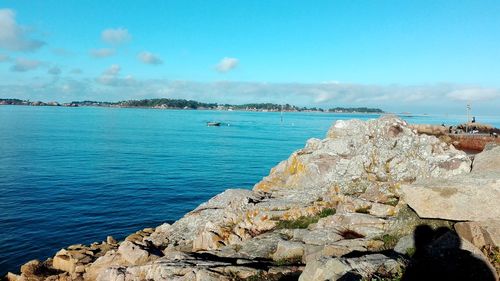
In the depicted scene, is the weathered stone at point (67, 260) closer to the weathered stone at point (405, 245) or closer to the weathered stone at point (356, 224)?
the weathered stone at point (356, 224)

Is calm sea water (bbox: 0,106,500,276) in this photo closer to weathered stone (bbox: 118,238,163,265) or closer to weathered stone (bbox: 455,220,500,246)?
weathered stone (bbox: 118,238,163,265)

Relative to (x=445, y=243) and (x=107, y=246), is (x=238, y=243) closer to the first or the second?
(x=445, y=243)

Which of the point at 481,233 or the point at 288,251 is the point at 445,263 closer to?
the point at 481,233

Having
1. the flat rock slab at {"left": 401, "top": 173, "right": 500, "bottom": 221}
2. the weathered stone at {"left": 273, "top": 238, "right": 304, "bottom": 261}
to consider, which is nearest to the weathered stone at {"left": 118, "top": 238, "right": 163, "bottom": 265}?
the weathered stone at {"left": 273, "top": 238, "right": 304, "bottom": 261}

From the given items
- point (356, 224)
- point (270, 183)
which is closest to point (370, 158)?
point (356, 224)

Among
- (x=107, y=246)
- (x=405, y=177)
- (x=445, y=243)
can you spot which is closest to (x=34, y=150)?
(x=107, y=246)

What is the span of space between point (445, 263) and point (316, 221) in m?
7.63

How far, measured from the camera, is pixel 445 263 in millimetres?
10727

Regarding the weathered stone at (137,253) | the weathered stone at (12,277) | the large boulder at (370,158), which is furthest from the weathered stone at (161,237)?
the weathered stone at (12,277)

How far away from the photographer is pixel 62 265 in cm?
2264

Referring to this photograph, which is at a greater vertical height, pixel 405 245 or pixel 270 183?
pixel 405 245

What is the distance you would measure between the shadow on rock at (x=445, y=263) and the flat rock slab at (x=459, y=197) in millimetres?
717

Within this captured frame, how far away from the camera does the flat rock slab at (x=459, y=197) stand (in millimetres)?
10953

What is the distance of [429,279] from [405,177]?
10.6 m
